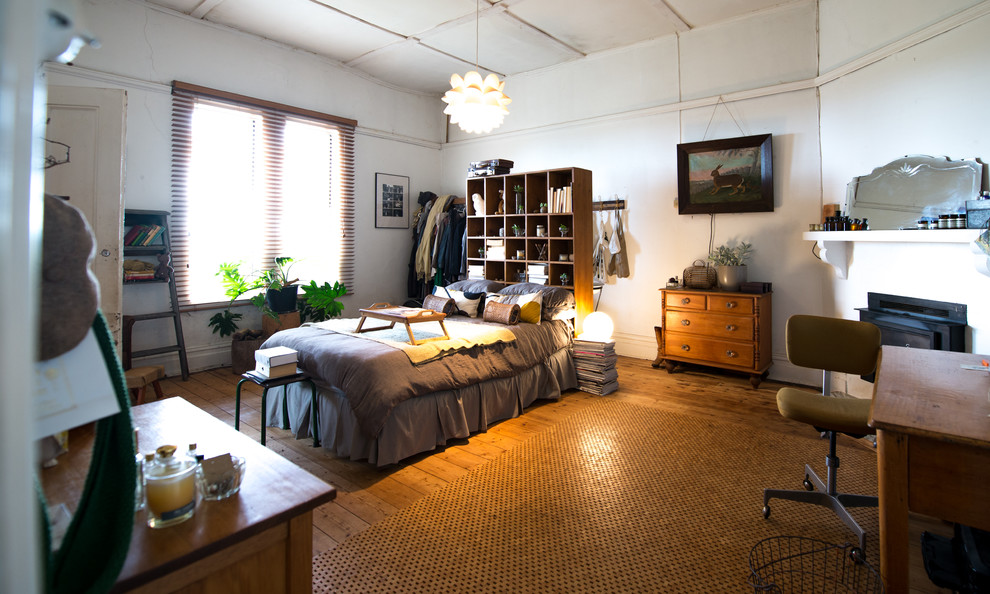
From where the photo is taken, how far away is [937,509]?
1.36 meters

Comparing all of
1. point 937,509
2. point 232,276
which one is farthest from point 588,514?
point 232,276

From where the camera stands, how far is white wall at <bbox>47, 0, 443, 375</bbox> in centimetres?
419

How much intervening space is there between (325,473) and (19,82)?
109 inches

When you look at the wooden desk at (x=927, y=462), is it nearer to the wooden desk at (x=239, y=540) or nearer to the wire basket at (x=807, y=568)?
the wire basket at (x=807, y=568)

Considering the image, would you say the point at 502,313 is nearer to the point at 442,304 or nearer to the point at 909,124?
the point at 442,304

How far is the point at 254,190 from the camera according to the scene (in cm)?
513

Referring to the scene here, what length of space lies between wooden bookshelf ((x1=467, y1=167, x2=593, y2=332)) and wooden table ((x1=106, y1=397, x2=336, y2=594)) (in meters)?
3.63

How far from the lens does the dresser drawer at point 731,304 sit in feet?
14.1

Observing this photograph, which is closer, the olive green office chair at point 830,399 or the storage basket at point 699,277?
the olive green office chair at point 830,399

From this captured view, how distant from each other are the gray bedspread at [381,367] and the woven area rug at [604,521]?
1.78 feet

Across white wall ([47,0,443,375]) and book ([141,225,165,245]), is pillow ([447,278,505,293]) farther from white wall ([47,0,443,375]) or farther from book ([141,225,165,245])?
book ([141,225,165,245])

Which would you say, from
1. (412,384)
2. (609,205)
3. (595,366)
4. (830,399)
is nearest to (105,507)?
(412,384)

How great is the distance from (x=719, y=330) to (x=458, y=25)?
3.73 m

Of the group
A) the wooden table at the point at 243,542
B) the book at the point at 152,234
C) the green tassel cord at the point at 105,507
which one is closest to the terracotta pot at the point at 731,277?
the wooden table at the point at 243,542
